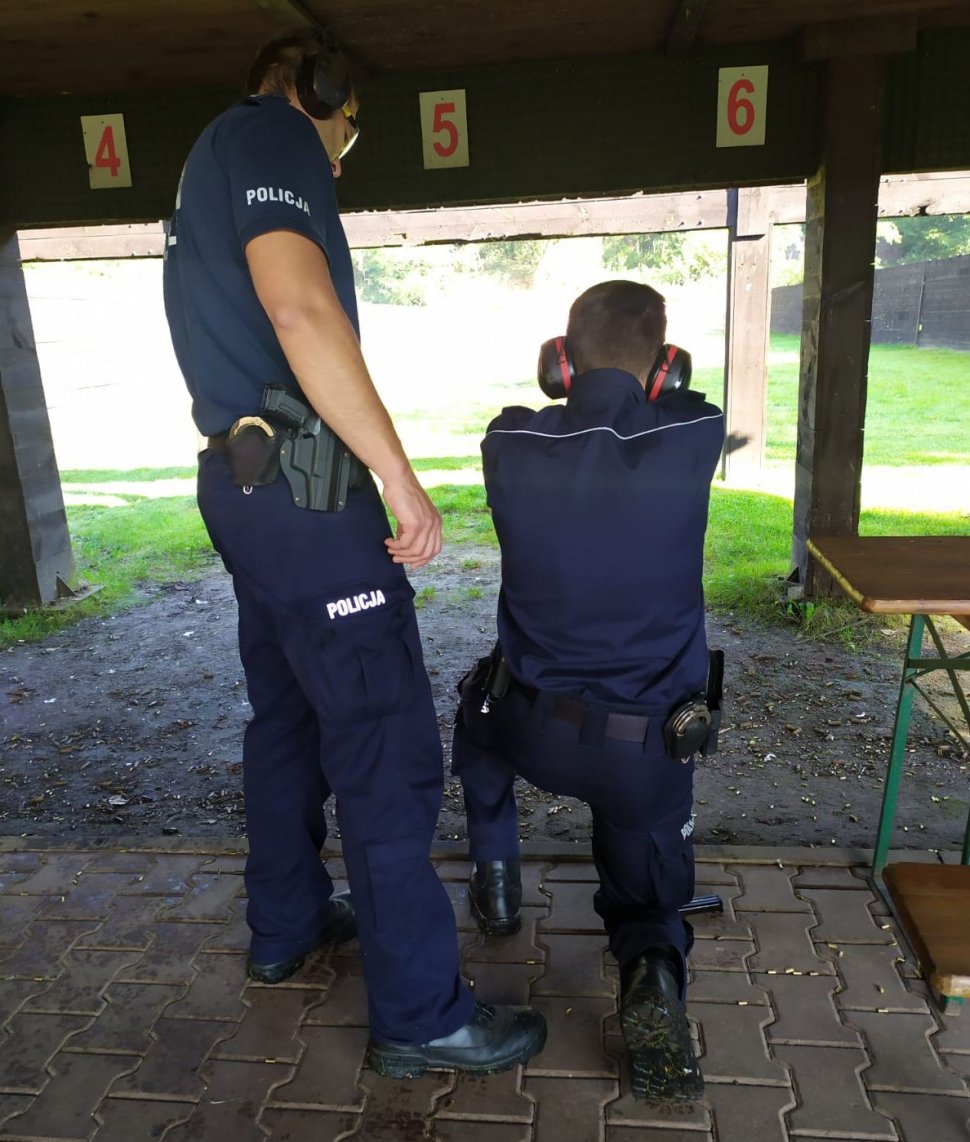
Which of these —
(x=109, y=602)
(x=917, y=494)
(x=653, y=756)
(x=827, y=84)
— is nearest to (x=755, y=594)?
(x=827, y=84)

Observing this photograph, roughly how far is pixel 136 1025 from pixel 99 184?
4.43 meters

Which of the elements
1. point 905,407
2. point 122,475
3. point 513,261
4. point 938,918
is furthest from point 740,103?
point 513,261

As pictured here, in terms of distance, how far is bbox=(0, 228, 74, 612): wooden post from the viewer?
17.6ft

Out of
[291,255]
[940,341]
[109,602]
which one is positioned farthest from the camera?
[940,341]

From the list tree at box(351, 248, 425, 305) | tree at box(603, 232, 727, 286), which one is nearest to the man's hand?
tree at box(603, 232, 727, 286)

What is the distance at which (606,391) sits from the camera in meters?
1.79

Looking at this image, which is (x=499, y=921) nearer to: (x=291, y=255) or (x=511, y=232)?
(x=291, y=255)

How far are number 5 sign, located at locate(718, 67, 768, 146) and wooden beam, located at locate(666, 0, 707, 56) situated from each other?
0.88ft

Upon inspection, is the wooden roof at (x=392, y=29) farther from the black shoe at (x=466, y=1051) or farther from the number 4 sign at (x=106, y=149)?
the black shoe at (x=466, y=1051)

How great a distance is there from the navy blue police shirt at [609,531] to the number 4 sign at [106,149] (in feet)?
13.4

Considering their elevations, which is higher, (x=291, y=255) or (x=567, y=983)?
(x=291, y=255)

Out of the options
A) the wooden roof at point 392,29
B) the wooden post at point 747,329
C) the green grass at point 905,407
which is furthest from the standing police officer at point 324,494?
the green grass at point 905,407

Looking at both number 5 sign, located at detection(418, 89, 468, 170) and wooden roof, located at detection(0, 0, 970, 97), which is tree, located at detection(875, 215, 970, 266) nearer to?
wooden roof, located at detection(0, 0, 970, 97)

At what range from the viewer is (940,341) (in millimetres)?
18312
